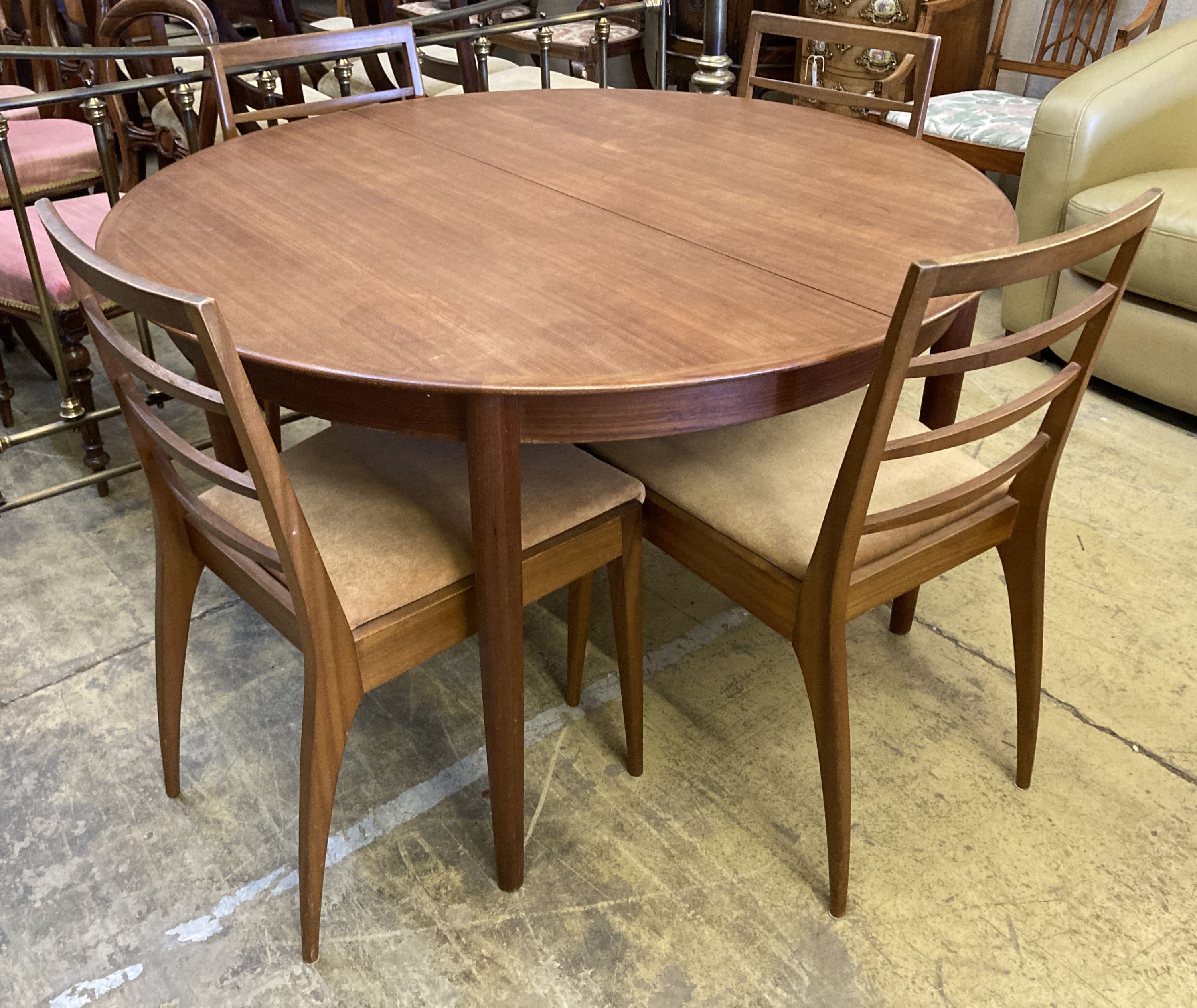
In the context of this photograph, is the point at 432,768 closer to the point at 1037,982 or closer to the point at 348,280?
the point at 348,280

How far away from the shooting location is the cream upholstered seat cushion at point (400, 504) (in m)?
1.19

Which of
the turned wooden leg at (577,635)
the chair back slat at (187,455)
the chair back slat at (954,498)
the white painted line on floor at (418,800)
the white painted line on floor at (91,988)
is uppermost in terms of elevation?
the chair back slat at (187,455)

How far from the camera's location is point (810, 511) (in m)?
1.27

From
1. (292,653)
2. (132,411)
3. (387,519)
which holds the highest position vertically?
(132,411)

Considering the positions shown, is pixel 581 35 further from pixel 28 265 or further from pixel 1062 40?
pixel 28 265

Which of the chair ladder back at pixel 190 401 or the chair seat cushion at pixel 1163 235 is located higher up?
the chair ladder back at pixel 190 401

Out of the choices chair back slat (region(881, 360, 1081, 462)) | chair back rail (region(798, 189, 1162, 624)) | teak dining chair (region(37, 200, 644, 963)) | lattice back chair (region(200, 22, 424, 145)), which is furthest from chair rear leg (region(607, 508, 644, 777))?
lattice back chair (region(200, 22, 424, 145))

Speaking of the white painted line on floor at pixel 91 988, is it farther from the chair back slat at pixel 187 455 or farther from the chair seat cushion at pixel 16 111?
the chair seat cushion at pixel 16 111

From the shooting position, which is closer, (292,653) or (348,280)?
(348,280)

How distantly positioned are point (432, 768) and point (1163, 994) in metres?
1.07

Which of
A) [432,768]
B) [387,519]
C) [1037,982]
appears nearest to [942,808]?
[1037,982]

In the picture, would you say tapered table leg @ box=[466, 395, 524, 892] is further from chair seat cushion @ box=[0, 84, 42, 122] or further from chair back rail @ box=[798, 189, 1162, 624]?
chair seat cushion @ box=[0, 84, 42, 122]

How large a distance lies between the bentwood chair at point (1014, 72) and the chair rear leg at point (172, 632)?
2.38m

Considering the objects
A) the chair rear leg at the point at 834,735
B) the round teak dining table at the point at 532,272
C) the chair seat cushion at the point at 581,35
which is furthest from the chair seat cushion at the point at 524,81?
the chair rear leg at the point at 834,735
